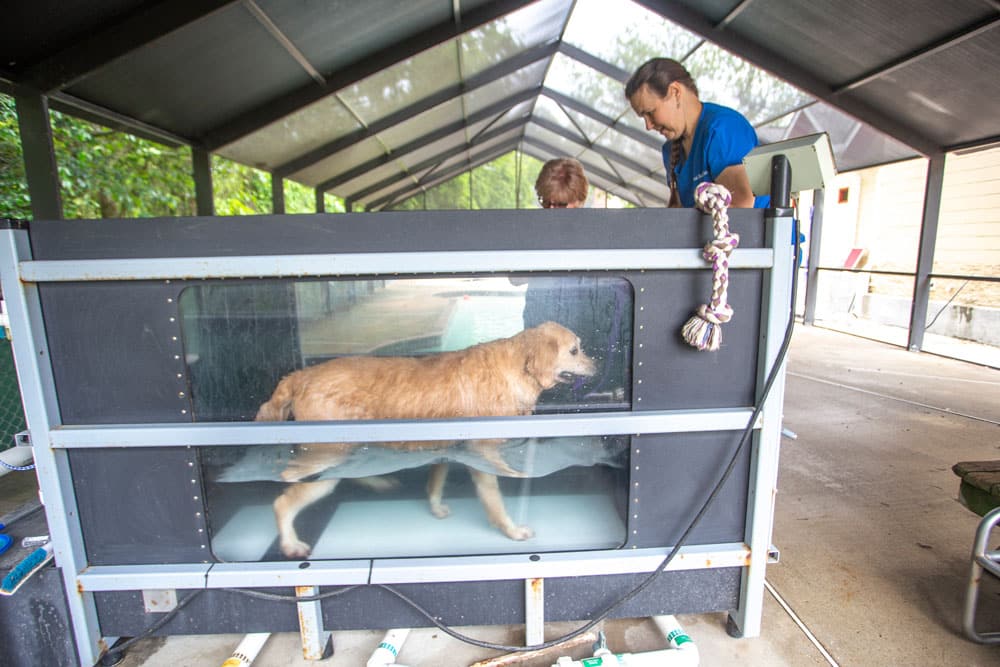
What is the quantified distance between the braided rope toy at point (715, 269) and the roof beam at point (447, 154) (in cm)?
1121

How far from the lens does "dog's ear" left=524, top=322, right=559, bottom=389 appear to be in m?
1.74

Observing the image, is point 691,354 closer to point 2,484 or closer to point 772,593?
point 772,593

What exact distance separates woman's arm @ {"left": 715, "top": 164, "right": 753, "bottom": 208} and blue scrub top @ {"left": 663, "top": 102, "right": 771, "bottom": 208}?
0.13 m

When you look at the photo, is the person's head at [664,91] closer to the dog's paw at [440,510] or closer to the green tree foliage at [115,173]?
the dog's paw at [440,510]

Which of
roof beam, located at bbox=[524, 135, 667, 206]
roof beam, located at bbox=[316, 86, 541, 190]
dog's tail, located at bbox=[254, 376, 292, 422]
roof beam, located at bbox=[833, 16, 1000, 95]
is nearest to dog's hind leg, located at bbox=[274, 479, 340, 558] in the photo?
dog's tail, located at bbox=[254, 376, 292, 422]

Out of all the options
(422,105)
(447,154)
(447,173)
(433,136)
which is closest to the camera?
(422,105)

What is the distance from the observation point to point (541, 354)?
1757mm

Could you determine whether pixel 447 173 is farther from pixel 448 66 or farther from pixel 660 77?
pixel 660 77

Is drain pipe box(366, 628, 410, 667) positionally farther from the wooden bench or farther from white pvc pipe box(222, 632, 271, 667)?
the wooden bench

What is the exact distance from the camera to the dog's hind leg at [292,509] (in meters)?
1.81

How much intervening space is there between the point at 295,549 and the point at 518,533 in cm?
86

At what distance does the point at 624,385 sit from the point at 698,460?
1.33 ft

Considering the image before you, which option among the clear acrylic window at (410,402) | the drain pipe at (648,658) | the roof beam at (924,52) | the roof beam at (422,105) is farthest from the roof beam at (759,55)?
the drain pipe at (648,658)

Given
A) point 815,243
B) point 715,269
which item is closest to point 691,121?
point 715,269
